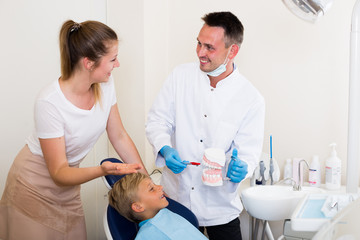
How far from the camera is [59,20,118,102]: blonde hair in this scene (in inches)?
59.2

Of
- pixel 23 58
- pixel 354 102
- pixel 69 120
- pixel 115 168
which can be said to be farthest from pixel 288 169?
pixel 23 58

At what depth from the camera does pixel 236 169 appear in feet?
5.28

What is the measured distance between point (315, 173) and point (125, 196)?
1246 mm

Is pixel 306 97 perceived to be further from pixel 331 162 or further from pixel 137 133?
pixel 137 133

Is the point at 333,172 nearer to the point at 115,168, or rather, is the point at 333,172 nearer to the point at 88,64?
the point at 115,168

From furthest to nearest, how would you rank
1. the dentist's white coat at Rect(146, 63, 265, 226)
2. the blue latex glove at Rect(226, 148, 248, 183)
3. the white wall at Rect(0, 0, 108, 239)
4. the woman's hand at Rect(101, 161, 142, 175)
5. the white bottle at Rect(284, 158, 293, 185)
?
the white bottle at Rect(284, 158, 293, 185) < the white wall at Rect(0, 0, 108, 239) < the dentist's white coat at Rect(146, 63, 265, 226) < the blue latex glove at Rect(226, 148, 248, 183) < the woman's hand at Rect(101, 161, 142, 175)

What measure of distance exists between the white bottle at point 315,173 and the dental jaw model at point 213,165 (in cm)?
90

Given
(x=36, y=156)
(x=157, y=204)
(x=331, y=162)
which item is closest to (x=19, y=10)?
(x=36, y=156)

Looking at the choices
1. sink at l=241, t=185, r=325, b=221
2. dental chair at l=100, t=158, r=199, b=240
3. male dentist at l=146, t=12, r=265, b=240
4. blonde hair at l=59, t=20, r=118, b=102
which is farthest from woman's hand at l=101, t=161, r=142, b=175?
sink at l=241, t=185, r=325, b=221

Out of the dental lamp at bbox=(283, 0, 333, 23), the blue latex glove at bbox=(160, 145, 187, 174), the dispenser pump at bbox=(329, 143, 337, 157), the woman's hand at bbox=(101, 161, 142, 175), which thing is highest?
the dental lamp at bbox=(283, 0, 333, 23)

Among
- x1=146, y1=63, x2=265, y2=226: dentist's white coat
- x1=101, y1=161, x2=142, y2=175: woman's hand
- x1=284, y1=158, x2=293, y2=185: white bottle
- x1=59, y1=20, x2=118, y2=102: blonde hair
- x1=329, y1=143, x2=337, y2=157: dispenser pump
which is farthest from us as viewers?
x1=284, y1=158, x2=293, y2=185: white bottle

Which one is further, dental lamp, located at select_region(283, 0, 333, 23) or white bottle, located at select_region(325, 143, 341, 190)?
white bottle, located at select_region(325, 143, 341, 190)

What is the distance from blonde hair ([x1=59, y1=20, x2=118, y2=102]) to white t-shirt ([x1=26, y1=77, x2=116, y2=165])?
0.11 m

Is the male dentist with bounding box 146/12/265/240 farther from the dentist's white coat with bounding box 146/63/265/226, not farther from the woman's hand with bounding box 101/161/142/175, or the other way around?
the woman's hand with bounding box 101/161/142/175
